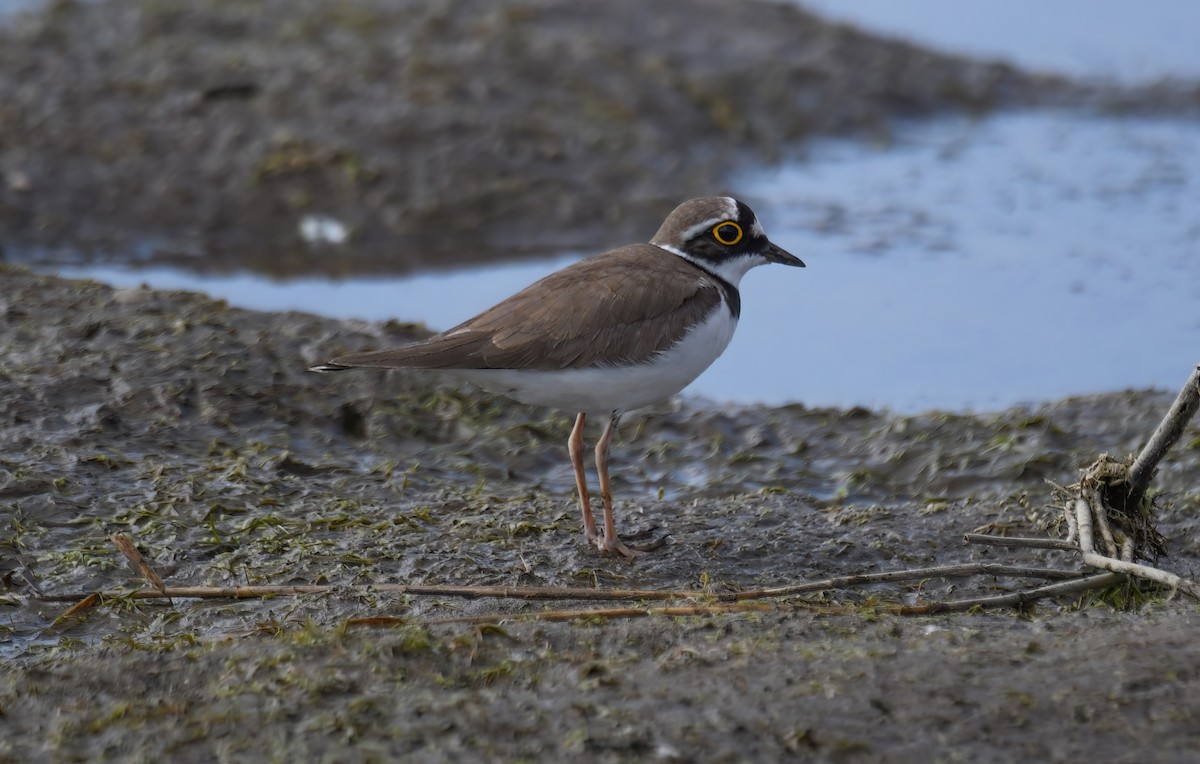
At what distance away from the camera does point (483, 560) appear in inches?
231

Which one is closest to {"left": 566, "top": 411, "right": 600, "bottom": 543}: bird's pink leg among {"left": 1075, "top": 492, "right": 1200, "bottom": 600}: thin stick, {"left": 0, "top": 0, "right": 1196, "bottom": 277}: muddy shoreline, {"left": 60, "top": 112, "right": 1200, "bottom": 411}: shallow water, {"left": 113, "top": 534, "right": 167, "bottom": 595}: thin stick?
{"left": 113, "top": 534, "right": 167, "bottom": 595}: thin stick


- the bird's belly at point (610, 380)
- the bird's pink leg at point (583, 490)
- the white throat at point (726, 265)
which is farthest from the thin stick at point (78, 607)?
the white throat at point (726, 265)

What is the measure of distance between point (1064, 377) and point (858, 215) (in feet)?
10.5

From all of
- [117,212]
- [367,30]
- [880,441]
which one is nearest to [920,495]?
[880,441]

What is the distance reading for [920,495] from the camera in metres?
7.23

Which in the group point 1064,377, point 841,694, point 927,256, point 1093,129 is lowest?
point 841,694

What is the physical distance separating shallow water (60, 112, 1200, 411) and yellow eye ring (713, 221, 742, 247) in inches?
82.9

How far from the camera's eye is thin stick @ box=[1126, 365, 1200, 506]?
5.27 m

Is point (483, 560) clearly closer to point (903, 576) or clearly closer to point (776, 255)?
point (903, 576)

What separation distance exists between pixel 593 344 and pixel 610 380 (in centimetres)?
16

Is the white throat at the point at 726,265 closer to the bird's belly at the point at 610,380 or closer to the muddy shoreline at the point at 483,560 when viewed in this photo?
the bird's belly at the point at 610,380

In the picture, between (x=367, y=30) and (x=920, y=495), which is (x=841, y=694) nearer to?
(x=920, y=495)

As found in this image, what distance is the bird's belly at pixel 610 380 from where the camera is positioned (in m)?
5.92

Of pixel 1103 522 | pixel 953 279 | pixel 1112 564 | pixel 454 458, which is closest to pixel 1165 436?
pixel 1103 522
